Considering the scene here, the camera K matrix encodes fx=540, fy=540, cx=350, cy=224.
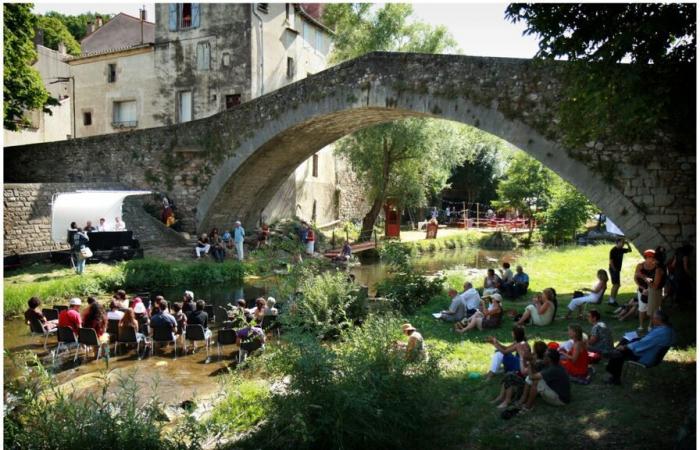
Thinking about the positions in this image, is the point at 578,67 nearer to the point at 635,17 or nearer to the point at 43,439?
the point at 635,17

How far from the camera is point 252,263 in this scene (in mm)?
A: 15883

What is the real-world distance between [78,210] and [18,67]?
5448 mm

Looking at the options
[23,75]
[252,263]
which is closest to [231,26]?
[23,75]

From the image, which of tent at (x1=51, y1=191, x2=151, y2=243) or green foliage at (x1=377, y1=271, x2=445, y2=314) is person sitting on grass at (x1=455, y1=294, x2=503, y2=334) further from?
tent at (x1=51, y1=191, x2=151, y2=243)

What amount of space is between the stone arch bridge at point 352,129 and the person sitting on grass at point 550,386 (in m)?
4.66

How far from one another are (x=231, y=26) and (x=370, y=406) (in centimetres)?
2144

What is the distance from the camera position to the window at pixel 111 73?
26016mm

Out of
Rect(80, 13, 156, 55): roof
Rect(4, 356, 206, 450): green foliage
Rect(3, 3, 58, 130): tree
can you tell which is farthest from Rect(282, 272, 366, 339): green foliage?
Rect(80, 13, 156, 55): roof

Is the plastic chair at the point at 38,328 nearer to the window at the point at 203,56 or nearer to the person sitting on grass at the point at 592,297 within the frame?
the person sitting on grass at the point at 592,297

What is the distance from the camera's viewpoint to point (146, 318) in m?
9.35

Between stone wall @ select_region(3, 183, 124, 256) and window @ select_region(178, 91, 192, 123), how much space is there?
9.05m

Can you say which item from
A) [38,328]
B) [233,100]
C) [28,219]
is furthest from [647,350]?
[233,100]

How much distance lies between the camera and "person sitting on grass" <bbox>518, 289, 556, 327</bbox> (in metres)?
8.59

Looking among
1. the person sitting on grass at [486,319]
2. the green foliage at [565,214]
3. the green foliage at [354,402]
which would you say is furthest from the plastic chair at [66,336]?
the green foliage at [565,214]
